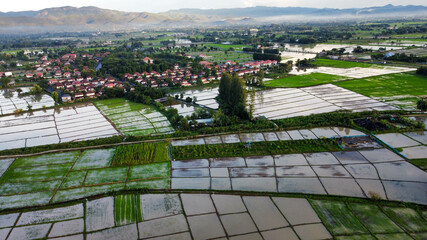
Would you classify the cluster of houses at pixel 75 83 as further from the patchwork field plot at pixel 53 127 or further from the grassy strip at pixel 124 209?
the grassy strip at pixel 124 209

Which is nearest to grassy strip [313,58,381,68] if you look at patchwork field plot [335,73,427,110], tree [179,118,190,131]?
patchwork field plot [335,73,427,110]

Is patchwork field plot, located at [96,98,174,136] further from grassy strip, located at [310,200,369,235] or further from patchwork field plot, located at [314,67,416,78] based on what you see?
patchwork field plot, located at [314,67,416,78]

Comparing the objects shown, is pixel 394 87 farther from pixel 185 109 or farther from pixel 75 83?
pixel 75 83

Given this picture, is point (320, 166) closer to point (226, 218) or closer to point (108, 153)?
point (226, 218)

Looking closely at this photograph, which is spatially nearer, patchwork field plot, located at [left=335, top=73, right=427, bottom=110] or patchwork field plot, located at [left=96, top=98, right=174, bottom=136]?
patchwork field plot, located at [left=96, top=98, right=174, bottom=136]

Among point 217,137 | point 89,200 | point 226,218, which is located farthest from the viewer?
point 217,137

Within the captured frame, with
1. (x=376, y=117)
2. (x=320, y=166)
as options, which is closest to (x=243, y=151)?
(x=320, y=166)


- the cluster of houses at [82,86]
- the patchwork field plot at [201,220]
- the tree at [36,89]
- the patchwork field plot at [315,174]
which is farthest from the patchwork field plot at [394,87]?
the tree at [36,89]
